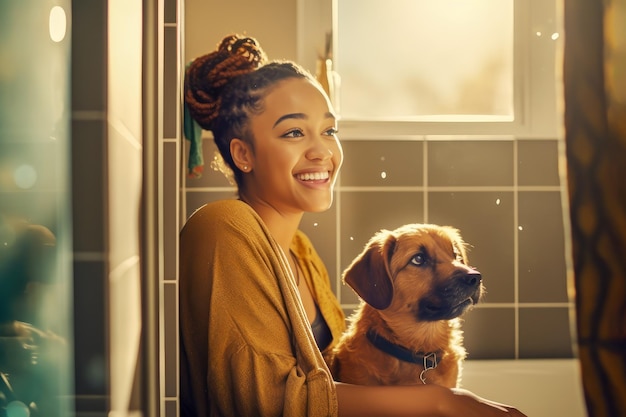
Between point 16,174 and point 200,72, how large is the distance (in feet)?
2.84

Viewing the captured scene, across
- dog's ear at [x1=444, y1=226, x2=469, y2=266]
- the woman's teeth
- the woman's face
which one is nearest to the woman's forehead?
the woman's face

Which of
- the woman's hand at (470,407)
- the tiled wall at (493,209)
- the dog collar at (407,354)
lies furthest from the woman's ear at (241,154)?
the woman's hand at (470,407)

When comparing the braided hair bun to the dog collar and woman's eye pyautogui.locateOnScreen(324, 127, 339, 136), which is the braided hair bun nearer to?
woman's eye pyautogui.locateOnScreen(324, 127, 339, 136)

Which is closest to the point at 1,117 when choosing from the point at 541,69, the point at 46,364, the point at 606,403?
the point at 46,364

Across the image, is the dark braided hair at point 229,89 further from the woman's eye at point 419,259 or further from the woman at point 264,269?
the woman's eye at point 419,259

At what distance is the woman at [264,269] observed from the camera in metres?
1.05

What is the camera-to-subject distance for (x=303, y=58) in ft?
4.28

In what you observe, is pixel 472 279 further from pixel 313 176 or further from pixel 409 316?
pixel 313 176

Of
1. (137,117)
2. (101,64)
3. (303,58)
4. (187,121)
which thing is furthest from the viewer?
(303,58)

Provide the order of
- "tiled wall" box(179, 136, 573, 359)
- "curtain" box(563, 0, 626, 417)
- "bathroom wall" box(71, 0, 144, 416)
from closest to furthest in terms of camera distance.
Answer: "bathroom wall" box(71, 0, 144, 416)
"curtain" box(563, 0, 626, 417)
"tiled wall" box(179, 136, 573, 359)

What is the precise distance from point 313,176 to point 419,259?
0.78ft

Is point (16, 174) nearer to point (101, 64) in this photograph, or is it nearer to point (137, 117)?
point (101, 64)

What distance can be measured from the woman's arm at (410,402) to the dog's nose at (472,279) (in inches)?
8.0

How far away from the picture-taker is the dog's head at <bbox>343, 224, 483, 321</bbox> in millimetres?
1184
